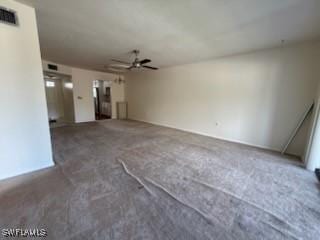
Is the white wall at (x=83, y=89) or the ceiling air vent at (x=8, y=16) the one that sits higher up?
the ceiling air vent at (x=8, y=16)

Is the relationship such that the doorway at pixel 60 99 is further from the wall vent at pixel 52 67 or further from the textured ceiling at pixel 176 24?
the textured ceiling at pixel 176 24

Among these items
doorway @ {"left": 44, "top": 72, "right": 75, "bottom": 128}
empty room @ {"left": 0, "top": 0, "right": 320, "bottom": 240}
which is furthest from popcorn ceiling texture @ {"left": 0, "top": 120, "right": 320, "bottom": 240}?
doorway @ {"left": 44, "top": 72, "right": 75, "bottom": 128}

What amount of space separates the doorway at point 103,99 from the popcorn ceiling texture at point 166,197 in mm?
5522

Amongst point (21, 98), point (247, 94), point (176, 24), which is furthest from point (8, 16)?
point (247, 94)

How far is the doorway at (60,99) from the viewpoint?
652 centimetres

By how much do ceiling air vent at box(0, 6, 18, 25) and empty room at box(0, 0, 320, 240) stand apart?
11mm

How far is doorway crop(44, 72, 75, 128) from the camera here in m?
6.52

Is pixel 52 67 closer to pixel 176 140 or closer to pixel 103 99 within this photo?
pixel 103 99

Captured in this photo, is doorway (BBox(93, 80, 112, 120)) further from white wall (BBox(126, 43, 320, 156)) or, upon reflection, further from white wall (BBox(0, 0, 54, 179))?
white wall (BBox(0, 0, 54, 179))

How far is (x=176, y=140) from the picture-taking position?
4.41 m

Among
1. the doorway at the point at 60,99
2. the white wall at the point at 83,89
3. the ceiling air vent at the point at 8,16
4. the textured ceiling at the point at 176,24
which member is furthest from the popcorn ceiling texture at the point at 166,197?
the doorway at the point at 60,99

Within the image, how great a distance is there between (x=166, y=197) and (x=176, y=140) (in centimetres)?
256

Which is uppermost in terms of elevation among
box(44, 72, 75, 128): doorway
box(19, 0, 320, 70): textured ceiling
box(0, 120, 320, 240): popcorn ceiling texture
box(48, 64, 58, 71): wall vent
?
box(19, 0, 320, 70): textured ceiling

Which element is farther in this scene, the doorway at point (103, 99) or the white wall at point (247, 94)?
the doorway at point (103, 99)
